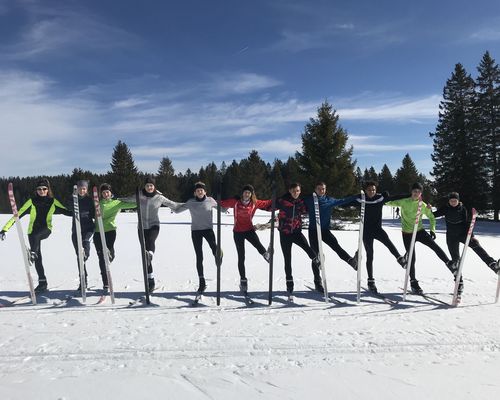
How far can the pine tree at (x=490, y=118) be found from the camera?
1273 inches

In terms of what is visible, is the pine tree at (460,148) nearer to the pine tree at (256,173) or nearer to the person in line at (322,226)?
the pine tree at (256,173)

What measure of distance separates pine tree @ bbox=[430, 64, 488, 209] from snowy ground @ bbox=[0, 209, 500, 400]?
97.9 feet

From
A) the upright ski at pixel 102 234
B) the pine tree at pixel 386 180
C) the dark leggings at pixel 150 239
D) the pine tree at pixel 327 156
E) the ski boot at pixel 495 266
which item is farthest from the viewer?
the pine tree at pixel 386 180

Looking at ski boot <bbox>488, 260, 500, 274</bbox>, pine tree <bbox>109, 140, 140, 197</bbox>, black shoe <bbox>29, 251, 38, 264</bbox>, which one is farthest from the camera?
pine tree <bbox>109, 140, 140, 197</bbox>

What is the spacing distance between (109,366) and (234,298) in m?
3.04

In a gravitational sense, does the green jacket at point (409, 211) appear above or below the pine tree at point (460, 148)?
below

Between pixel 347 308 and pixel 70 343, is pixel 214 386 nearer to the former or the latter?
pixel 70 343

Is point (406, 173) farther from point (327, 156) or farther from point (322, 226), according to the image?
point (322, 226)

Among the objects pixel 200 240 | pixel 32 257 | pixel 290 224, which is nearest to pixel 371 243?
pixel 290 224

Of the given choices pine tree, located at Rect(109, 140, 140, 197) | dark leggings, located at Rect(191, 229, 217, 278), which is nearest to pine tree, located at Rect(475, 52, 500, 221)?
dark leggings, located at Rect(191, 229, 217, 278)

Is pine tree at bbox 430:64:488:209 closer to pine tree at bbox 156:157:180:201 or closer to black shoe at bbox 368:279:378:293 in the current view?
black shoe at bbox 368:279:378:293

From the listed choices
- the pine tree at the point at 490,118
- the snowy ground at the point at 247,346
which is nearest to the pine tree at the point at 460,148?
the pine tree at the point at 490,118

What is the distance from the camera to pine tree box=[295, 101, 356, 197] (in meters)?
21.2

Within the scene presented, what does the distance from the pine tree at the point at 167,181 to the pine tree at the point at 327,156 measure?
4873 centimetres
